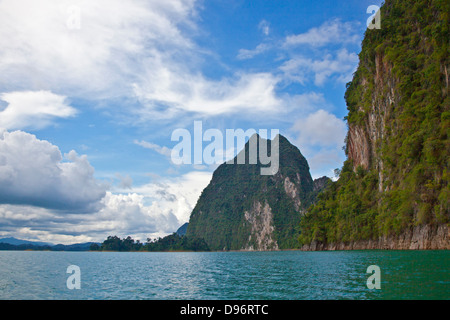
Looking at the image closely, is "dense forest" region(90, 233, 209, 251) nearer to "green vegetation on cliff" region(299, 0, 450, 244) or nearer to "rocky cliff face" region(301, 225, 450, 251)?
"green vegetation on cliff" region(299, 0, 450, 244)

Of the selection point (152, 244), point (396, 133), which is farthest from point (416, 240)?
point (152, 244)

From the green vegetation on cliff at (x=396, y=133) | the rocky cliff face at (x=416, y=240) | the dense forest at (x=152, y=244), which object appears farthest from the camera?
the dense forest at (x=152, y=244)

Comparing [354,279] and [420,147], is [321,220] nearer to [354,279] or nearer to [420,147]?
[420,147]

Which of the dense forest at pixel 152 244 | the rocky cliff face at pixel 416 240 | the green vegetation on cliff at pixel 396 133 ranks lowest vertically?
the dense forest at pixel 152 244

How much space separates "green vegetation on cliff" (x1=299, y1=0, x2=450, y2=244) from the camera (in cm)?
4534

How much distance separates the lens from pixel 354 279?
1888cm

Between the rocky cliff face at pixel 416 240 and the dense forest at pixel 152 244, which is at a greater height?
the rocky cliff face at pixel 416 240

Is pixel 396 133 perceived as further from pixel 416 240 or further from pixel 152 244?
pixel 152 244

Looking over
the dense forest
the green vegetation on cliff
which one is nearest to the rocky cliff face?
the green vegetation on cliff

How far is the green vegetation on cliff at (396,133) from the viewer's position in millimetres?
45344

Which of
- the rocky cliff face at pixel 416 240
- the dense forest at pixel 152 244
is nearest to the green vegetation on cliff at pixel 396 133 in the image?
the rocky cliff face at pixel 416 240

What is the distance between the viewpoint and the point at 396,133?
5775cm

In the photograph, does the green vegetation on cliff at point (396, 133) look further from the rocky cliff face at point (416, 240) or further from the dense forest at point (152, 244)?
the dense forest at point (152, 244)

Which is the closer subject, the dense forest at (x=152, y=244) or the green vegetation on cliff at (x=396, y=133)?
the green vegetation on cliff at (x=396, y=133)
